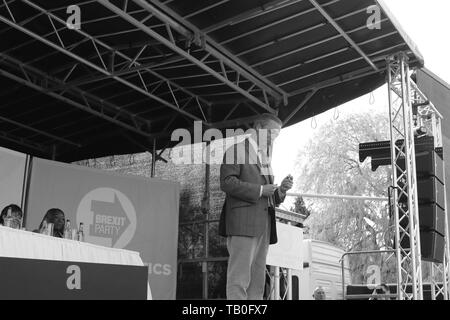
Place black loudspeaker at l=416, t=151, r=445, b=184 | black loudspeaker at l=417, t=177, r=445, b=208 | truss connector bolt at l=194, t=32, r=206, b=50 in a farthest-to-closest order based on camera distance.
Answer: black loudspeaker at l=416, t=151, r=445, b=184, black loudspeaker at l=417, t=177, r=445, b=208, truss connector bolt at l=194, t=32, r=206, b=50

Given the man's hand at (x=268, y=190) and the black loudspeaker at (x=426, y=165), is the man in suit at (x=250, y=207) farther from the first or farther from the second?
the black loudspeaker at (x=426, y=165)

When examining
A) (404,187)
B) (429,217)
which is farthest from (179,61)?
(429,217)

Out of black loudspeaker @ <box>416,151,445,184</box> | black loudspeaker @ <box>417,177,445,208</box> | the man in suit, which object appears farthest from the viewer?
black loudspeaker @ <box>416,151,445,184</box>

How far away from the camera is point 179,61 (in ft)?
24.0

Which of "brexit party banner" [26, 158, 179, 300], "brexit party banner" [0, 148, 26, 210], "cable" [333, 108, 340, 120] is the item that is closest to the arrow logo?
"brexit party banner" [26, 158, 179, 300]

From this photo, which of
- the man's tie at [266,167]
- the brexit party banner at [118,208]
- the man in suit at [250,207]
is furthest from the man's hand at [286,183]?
the brexit party banner at [118,208]

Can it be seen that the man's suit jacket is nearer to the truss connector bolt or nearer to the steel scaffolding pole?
the truss connector bolt

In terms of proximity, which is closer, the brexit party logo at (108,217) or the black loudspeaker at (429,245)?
the black loudspeaker at (429,245)

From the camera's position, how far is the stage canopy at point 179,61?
20.4 feet

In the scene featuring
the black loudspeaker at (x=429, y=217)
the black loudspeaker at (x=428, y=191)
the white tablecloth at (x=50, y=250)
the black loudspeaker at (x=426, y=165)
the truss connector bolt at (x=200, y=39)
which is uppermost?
the truss connector bolt at (x=200, y=39)

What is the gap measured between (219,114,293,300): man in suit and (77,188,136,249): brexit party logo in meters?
4.81

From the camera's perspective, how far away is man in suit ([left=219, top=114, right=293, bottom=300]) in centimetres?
345

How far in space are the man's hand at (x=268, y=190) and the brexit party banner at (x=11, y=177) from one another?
5.05m

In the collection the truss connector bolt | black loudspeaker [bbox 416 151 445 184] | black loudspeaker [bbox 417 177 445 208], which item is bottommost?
black loudspeaker [bbox 417 177 445 208]
